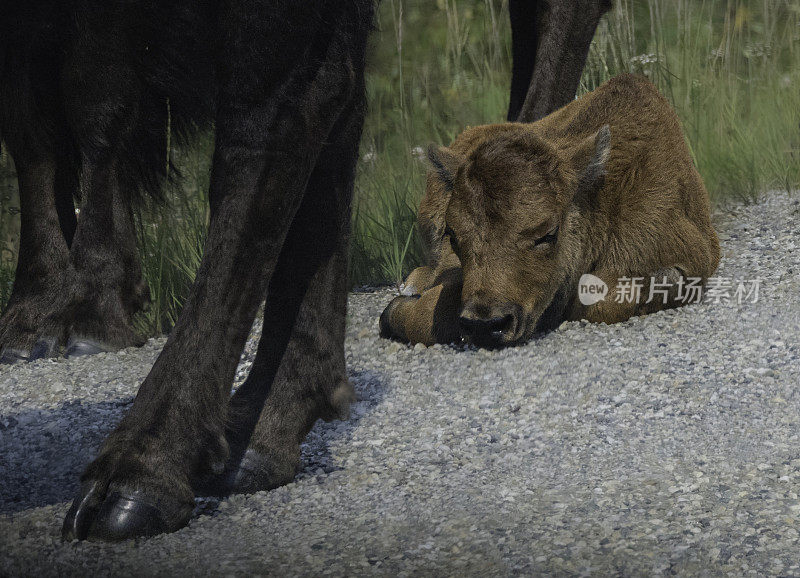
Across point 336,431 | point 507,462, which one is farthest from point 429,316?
point 507,462

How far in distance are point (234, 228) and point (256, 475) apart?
0.64 metres

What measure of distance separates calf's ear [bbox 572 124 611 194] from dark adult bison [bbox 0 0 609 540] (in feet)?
4.49

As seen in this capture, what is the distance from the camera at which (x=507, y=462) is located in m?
2.93

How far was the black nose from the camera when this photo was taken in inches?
152

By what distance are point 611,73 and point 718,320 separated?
3.32m

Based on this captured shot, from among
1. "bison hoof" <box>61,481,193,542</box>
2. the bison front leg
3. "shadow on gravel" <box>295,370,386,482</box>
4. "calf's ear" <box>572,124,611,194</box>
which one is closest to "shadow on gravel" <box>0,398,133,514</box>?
"bison hoof" <box>61,481,193,542</box>

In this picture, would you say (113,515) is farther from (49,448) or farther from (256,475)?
(49,448)

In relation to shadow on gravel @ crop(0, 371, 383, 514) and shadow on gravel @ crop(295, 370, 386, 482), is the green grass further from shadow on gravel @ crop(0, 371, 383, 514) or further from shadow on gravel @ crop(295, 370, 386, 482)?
shadow on gravel @ crop(0, 371, 383, 514)

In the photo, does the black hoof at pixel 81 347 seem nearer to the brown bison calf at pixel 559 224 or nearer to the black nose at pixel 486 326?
the brown bison calf at pixel 559 224

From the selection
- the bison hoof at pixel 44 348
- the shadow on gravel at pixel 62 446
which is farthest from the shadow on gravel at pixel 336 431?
the bison hoof at pixel 44 348

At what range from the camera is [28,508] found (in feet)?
8.99

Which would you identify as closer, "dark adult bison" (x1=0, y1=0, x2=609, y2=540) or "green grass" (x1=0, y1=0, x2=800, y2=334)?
"dark adult bison" (x1=0, y1=0, x2=609, y2=540)

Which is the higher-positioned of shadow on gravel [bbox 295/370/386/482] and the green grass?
the green grass

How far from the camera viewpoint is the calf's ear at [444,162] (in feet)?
14.0
